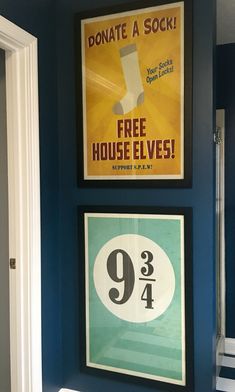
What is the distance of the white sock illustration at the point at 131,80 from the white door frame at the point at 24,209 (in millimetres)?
484

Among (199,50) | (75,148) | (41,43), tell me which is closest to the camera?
(199,50)

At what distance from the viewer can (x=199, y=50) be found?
1.84 meters

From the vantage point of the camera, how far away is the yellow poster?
1.90 metres

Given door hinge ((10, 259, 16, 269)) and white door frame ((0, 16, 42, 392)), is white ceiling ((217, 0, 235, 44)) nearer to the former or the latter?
white door frame ((0, 16, 42, 392))

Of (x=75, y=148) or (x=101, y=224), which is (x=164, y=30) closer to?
(x=75, y=148)

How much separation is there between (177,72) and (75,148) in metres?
0.72

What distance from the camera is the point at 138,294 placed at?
2.02 m

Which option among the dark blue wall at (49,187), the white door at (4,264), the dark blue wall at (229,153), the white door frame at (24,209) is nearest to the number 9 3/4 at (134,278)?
the dark blue wall at (49,187)

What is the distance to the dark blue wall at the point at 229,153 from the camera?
2.86 meters

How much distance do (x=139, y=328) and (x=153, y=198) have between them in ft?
2.44

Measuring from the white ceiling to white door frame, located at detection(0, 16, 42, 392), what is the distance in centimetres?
130

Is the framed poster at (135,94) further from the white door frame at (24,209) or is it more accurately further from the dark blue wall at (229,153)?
the dark blue wall at (229,153)

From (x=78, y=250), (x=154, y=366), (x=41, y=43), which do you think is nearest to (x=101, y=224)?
(x=78, y=250)

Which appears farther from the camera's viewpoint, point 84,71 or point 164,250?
point 84,71
